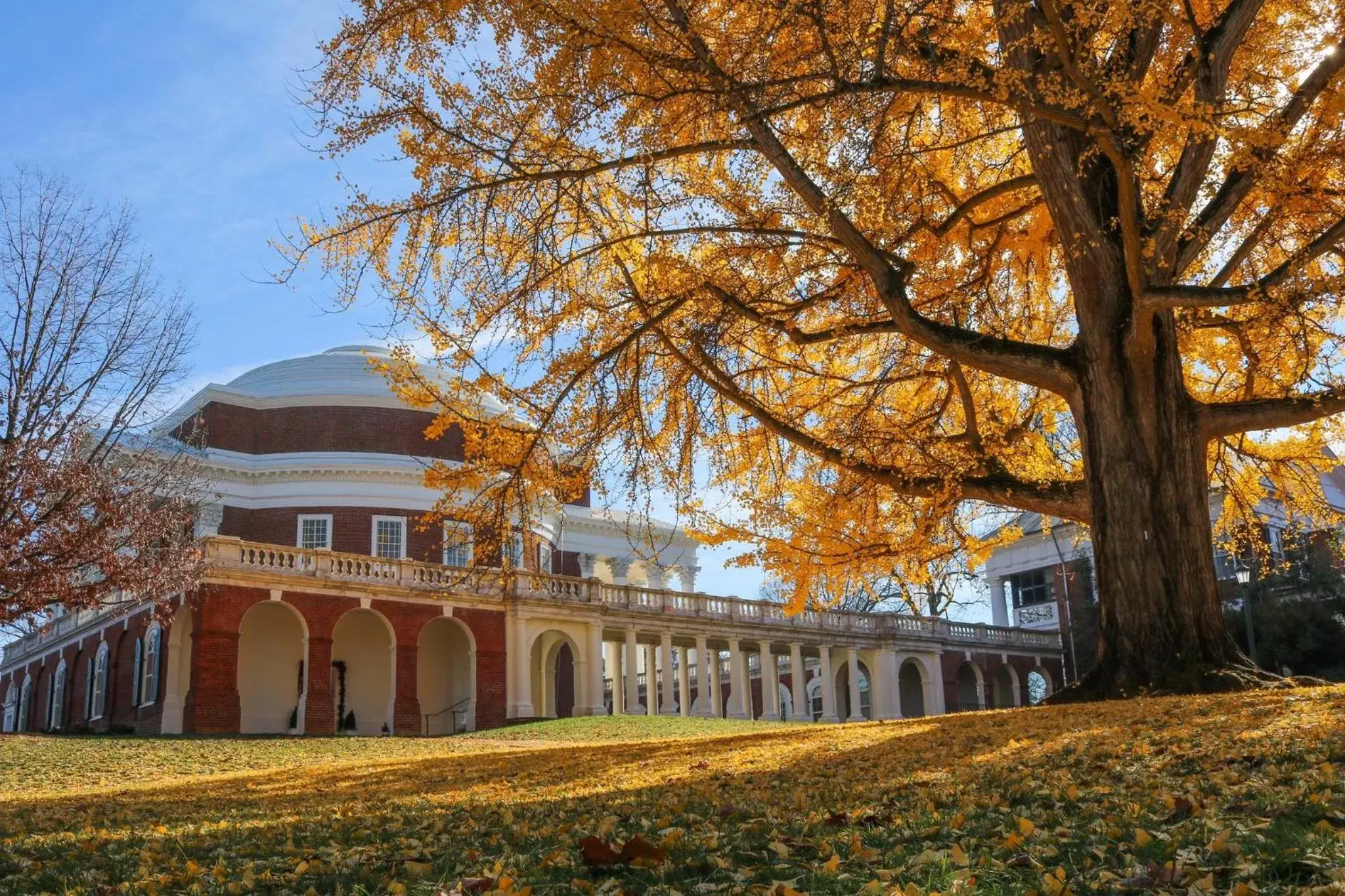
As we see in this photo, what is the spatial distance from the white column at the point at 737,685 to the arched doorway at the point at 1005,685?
14802 millimetres

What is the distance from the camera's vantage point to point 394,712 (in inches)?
1385

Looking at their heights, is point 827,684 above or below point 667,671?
below

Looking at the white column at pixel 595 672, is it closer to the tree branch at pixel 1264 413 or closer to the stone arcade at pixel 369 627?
the stone arcade at pixel 369 627

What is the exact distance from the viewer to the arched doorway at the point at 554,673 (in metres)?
41.6

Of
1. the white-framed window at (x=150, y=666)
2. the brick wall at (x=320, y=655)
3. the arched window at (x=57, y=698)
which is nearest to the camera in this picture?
the brick wall at (x=320, y=655)

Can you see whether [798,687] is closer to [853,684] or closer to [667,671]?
[853,684]

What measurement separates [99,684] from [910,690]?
33306 mm

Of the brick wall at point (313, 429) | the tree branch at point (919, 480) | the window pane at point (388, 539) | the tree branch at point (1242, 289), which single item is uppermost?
the brick wall at point (313, 429)

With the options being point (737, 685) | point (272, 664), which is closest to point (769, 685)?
point (737, 685)

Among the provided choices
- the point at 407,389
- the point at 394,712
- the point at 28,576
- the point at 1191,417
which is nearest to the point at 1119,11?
the point at 1191,417

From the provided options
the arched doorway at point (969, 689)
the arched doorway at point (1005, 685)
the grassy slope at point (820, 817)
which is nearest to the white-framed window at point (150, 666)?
the grassy slope at point (820, 817)

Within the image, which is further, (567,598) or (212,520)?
(212,520)

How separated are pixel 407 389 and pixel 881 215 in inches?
235

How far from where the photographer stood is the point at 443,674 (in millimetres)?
39875
